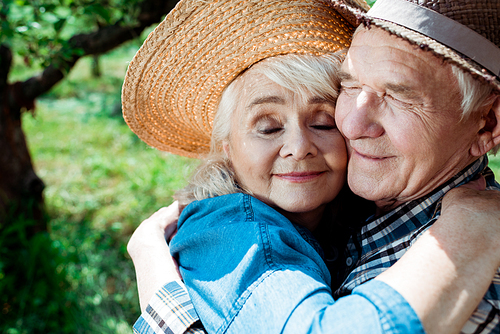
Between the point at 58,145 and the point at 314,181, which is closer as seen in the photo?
the point at 314,181

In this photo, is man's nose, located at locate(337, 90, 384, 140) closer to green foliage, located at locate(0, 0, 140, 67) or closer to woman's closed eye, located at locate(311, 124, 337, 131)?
woman's closed eye, located at locate(311, 124, 337, 131)

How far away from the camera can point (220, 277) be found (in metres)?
1.52

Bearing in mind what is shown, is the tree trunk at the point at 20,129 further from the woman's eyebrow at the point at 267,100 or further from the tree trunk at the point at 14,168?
the woman's eyebrow at the point at 267,100

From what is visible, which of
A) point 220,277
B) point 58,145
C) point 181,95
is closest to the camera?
point 220,277

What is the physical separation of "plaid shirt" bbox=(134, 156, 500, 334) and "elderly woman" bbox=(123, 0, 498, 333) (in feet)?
0.13

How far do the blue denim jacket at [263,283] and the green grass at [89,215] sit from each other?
1.03 meters

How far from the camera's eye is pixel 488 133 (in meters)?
1.56

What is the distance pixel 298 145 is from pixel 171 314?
0.91 meters

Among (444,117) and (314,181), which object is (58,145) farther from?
(444,117)

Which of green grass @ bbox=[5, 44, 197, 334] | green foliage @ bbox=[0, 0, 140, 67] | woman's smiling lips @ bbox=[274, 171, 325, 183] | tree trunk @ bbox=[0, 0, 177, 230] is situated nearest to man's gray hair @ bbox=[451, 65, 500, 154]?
woman's smiling lips @ bbox=[274, 171, 325, 183]

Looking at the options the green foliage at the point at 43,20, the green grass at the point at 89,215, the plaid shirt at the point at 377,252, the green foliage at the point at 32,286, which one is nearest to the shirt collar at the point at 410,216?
the plaid shirt at the point at 377,252

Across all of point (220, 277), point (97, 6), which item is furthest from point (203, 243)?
point (97, 6)

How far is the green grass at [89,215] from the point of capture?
354 centimetres

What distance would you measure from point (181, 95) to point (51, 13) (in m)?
1.14
